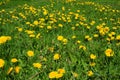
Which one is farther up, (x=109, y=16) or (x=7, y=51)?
(x=7, y=51)

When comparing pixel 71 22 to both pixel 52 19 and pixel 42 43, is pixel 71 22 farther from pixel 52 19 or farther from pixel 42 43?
pixel 42 43

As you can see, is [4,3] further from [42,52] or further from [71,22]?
[42,52]

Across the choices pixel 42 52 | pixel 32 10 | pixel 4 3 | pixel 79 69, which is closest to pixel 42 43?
pixel 42 52

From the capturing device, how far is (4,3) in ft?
31.9

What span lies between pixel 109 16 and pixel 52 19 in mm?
2169

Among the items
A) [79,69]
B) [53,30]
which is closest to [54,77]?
[79,69]

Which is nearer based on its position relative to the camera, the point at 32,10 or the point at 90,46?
the point at 90,46

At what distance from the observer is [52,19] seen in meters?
6.06

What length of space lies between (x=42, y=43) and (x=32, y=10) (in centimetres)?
247

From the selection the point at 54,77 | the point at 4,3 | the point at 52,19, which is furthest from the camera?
the point at 4,3

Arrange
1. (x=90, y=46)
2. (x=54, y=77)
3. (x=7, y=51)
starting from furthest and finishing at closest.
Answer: (x=90, y=46)
(x=7, y=51)
(x=54, y=77)

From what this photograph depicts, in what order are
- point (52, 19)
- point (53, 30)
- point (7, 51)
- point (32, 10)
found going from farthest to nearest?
point (32, 10) < point (52, 19) < point (53, 30) < point (7, 51)

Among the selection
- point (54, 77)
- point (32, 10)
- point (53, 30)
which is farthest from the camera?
point (32, 10)

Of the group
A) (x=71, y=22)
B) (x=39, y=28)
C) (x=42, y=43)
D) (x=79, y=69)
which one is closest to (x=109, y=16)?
(x=71, y=22)
